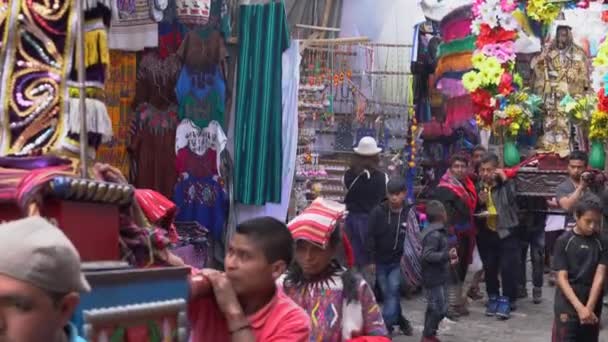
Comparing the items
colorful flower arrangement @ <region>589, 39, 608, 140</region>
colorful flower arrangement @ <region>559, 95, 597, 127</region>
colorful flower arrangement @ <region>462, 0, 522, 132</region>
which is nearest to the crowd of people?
colorful flower arrangement @ <region>559, 95, 597, 127</region>

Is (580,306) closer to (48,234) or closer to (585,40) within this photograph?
(585,40)

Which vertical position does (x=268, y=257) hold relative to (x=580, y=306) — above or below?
above

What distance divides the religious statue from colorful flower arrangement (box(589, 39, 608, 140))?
3.26ft

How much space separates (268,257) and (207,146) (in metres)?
7.38

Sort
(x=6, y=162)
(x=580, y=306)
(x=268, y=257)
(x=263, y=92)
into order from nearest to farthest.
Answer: (x=268, y=257)
(x=6, y=162)
(x=580, y=306)
(x=263, y=92)

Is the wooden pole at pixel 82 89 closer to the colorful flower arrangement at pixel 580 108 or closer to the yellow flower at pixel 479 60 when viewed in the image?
the colorful flower arrangement at pixel 580 108

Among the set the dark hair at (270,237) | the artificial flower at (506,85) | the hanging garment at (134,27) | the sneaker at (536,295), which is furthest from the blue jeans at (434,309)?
the dark hair at (270,237)

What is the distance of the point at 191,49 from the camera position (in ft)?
34.3

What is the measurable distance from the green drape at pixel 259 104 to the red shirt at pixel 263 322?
306 inches

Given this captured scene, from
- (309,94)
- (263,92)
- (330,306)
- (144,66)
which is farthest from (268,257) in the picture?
(309,94)

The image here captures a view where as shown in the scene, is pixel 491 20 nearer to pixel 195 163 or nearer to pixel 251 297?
pixel 195 163

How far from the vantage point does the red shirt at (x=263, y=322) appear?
3.20 metres

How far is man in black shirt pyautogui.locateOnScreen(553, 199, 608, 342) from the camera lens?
25.9ft

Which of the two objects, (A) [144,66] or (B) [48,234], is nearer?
(B) [48,234]
